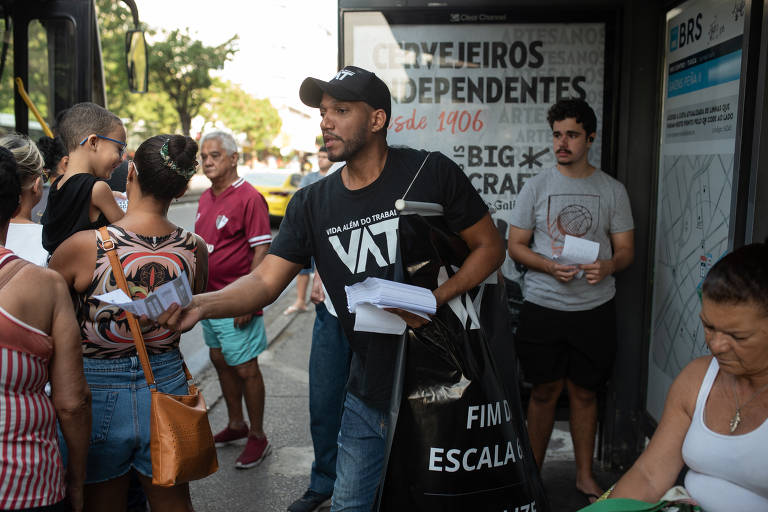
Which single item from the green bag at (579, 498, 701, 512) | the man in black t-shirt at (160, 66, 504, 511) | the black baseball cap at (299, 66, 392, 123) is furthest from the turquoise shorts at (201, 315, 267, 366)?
the green bag at (579, 498, 701, 512)

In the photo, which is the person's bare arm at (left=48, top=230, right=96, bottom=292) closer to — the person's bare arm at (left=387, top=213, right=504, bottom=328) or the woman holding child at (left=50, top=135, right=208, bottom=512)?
the woman holding child at (left=50, top=135, right=208, bottom=512)

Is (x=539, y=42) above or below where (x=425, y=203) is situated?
above

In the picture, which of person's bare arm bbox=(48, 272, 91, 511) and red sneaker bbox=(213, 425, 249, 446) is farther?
red sneaker bbox=(213, 425, 249, 446)

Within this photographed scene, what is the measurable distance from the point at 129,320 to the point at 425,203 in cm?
113

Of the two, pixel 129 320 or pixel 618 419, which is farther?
pixel 618 419

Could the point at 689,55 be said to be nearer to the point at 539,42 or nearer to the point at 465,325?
the point at 539,42

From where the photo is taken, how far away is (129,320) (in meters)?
2.69

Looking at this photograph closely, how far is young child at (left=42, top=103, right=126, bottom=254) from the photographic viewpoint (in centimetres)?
345

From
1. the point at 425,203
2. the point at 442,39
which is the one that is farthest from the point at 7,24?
the point at 425,203

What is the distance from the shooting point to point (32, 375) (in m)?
2.21

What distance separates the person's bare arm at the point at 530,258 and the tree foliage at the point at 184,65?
2985 centimetres

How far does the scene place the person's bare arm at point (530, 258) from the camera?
3998 mm

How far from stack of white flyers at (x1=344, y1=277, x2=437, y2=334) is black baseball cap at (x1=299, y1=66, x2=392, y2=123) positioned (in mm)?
745

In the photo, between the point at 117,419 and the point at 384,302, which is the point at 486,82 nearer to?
the point at 384,302
